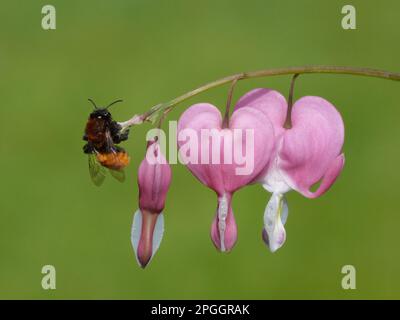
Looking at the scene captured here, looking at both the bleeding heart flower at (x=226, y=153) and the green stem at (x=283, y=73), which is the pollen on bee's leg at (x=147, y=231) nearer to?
the bleeding heart flower at (x=226, y=153)

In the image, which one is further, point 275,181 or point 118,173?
point 118,173

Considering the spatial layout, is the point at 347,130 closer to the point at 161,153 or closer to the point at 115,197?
the point at 115,197

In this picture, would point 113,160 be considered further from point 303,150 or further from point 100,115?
point 303,150

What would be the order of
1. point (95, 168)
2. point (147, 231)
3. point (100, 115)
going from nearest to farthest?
1. point (147, 231)
2. point (100, 115)
3. point (95, 168)

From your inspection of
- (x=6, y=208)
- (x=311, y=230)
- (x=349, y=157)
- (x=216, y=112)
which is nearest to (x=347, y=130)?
(x=349, y=157)

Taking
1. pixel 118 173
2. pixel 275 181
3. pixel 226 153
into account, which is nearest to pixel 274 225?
pixel 275 181

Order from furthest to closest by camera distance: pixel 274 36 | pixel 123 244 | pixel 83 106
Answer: pixel 274 36 → pixel 83 106 → pixel 123 244

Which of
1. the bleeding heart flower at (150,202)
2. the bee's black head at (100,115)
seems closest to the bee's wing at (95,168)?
the bee's black head at (100,115)
